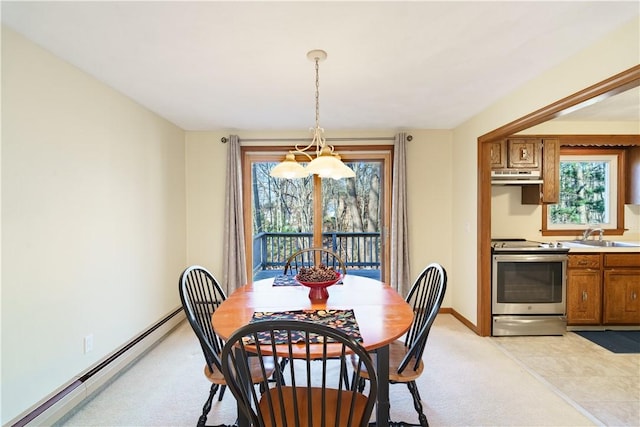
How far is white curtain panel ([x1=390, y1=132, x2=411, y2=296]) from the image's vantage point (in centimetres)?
391

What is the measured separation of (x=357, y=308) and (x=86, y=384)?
208cm

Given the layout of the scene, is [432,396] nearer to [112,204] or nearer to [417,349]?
[417,349]

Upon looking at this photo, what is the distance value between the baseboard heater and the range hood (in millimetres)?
4028

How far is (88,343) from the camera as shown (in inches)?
90.7

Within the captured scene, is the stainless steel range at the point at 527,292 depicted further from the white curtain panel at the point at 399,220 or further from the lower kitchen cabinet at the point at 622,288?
the white curtain panel at the point at 399,220

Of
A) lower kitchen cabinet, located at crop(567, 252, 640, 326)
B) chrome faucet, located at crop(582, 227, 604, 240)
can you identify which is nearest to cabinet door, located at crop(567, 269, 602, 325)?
lower kitchen cabinet, located at crop(567, 252, 640, 326)

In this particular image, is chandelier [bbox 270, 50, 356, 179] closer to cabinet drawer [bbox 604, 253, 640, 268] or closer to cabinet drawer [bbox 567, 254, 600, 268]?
cabinet drawer [bbox 567, 254, 600, 268]

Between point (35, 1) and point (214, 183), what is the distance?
2628 millimetres

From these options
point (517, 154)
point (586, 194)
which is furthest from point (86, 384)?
point (586, 194)

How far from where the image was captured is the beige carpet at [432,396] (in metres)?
2.04

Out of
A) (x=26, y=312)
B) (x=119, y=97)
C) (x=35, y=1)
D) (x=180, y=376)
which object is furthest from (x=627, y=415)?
(x=119, y=97)

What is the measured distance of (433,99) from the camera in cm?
292

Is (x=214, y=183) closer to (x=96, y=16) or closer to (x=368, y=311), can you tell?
(x=96, y=16)

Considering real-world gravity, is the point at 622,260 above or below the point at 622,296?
above
